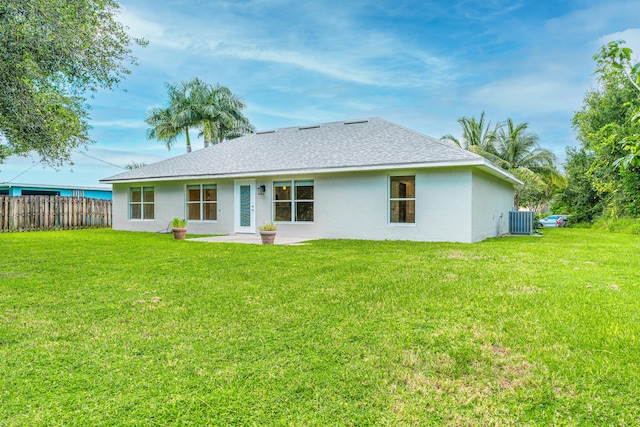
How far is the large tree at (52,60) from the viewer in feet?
21.5

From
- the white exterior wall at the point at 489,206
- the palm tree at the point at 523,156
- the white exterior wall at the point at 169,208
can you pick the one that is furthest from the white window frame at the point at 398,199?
the palm tree at the point at 523,156

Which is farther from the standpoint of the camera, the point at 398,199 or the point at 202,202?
the point at 202,202

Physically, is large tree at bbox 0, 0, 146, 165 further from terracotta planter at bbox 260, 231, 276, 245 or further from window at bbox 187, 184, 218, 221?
window at bbox 187, 184, 218, 221

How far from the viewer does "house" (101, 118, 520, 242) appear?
11672 millimetres

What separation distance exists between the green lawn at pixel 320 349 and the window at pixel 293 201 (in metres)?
7.76

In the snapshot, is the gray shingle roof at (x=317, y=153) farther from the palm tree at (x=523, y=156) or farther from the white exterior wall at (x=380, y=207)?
the palm tree at (x=523, y=156)

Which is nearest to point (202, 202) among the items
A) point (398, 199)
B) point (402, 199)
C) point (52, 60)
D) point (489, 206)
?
point (398, 199)

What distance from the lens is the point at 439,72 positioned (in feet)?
55.6

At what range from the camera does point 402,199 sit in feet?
40.2

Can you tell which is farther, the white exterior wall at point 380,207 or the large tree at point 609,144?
the large tree at point 609,144

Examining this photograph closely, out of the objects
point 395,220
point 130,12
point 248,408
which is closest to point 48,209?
point 130,12

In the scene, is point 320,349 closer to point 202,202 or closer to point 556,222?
point 202,202

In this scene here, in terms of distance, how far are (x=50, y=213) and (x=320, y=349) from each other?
67.2 ft

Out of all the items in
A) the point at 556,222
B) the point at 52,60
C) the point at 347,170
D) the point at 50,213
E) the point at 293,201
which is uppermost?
the point at 52,60
